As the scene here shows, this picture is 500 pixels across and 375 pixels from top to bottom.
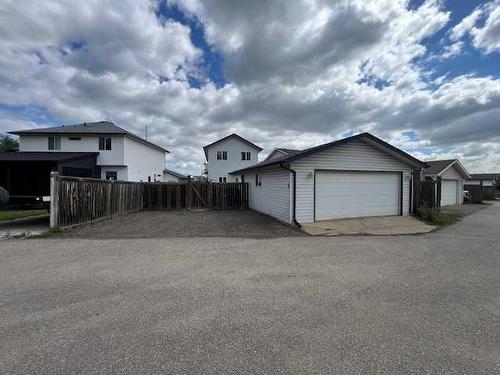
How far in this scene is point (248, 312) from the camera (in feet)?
11.3

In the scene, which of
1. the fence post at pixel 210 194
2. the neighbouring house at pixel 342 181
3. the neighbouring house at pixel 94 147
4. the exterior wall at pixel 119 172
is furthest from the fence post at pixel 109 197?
the exterior wall at pixel 119 172

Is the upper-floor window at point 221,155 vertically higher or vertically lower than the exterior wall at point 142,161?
higher

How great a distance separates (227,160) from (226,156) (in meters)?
0.51

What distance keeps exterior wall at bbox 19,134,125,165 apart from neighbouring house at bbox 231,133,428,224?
1534 centimetres

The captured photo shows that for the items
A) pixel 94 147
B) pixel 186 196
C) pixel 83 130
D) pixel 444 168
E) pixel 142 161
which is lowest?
pixel 186 196

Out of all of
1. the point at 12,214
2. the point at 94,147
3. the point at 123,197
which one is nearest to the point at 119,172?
the point at 94,147

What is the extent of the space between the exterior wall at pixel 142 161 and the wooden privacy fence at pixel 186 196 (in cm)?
777

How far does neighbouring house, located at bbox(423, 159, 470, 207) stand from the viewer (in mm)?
22125

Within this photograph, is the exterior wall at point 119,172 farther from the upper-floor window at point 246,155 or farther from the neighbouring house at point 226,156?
the upper-floor window at point 246,155

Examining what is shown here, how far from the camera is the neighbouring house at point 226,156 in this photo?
3288cm

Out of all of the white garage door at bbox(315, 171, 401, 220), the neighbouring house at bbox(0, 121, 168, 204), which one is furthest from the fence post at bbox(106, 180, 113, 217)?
the white garage door at bbox(315, 171, 401, 220)

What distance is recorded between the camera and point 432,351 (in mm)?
2643

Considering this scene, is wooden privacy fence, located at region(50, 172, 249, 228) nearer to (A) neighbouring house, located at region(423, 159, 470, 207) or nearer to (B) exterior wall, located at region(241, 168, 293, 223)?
(B) exterior wall, located at region(241, 168, 293, 223)

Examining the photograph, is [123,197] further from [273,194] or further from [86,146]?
[86,146]
